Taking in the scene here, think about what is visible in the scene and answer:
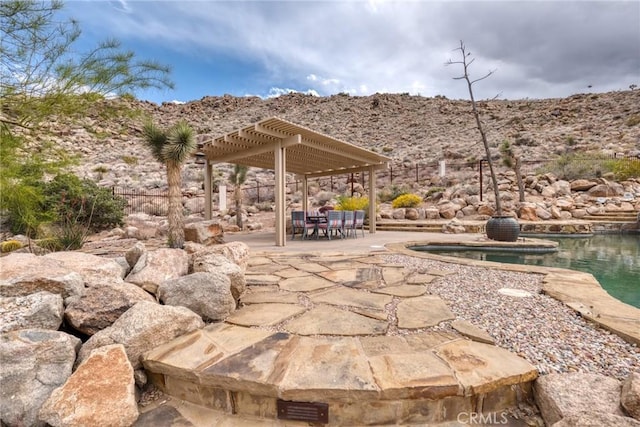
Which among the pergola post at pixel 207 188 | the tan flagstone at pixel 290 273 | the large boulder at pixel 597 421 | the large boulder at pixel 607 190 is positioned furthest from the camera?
the large boulder at pixel 607 190

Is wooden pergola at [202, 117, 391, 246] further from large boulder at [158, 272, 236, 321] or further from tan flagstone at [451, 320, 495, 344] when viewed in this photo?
tan flagstone at [451, 320, 495, 344]

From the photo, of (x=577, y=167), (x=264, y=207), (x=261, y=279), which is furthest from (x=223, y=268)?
(x=577, y=167)

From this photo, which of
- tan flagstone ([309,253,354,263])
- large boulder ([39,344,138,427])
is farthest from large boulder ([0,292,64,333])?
tan flagstone ([309,253,354,263])

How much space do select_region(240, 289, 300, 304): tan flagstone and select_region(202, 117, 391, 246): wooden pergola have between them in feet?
11.4

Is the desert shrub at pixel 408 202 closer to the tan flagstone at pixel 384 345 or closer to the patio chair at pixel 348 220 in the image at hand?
the patio chair at pixel 348 220

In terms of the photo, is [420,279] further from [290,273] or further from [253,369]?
[253,369]

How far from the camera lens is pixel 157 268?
249 centimetres

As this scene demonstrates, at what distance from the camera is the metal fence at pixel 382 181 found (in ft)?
45.6

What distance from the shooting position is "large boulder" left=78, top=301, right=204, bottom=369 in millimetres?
1650

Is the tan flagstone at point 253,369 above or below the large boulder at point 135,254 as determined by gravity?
below

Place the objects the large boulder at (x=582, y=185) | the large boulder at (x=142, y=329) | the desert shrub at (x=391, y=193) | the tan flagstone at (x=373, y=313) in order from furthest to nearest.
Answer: the desert shrub at (x=391, y=193)
the large boulder at (x=582, y=185)
the tan flagstone at (x=373, y=313)
the large boulder at (x=142, y=329)

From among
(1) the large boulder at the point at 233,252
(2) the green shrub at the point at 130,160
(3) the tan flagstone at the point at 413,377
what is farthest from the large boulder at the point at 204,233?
(2) the green shrub at the point at 130,160

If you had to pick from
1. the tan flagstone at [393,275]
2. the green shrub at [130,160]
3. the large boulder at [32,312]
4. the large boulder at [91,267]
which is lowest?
the tan flagstone at [393,275]

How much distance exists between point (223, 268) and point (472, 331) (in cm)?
196
